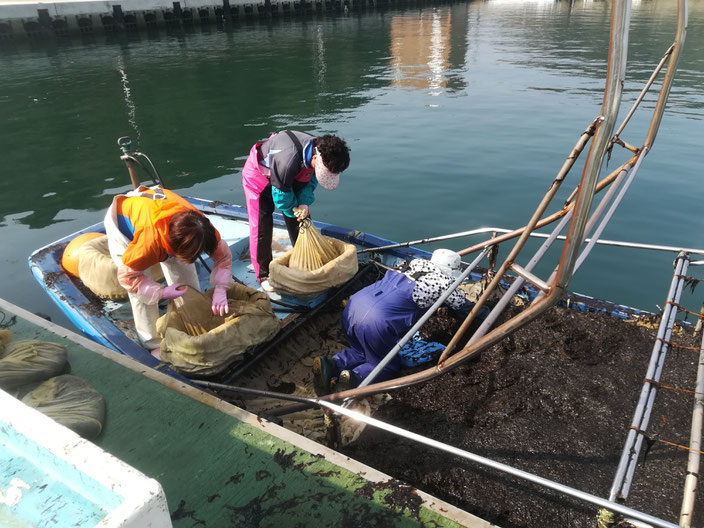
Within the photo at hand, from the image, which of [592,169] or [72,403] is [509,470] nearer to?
[592,169]

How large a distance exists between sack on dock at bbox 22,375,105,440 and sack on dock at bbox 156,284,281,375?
2.59 ft

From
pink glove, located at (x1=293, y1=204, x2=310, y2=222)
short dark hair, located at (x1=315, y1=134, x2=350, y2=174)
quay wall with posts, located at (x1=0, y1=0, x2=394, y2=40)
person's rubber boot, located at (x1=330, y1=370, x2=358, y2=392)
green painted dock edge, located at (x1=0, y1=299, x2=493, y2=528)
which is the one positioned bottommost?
person's rubber boot, located at (x1=330, y1=370, x2=358, y2=392)

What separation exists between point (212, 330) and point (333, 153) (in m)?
1.94

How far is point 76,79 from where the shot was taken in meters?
21.1

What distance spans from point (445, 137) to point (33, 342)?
12.1 meters

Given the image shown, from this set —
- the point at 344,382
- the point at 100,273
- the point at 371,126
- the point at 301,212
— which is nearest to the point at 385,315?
the point at 344,382

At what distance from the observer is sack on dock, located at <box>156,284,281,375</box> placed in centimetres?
390

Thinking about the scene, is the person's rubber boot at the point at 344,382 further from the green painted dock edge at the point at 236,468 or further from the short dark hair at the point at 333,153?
the short dark hair at the point at 333,153

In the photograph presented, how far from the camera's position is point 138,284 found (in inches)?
156

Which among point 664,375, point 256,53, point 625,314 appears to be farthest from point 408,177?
point 256,53

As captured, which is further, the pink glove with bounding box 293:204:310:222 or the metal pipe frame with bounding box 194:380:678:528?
the pink glove with bounding box 293:204:310:222

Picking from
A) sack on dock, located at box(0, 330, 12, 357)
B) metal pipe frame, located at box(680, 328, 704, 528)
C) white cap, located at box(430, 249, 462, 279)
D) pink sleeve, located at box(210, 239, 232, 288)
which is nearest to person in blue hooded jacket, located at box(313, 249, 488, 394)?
white cap, located at box(430, 249, 462, 279)

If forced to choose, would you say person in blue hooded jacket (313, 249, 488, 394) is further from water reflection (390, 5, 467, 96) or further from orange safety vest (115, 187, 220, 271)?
water reflection (390, 5, 467, 96)

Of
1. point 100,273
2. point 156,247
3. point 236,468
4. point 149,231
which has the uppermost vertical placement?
point 149,231
